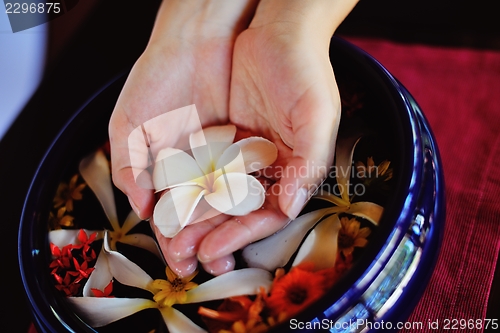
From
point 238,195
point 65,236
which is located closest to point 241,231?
point 238,195

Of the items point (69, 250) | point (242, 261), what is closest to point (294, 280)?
point (242, 261)

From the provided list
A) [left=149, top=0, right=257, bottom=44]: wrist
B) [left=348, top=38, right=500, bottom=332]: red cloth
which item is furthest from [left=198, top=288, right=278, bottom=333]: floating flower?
[left=149, top=0, right=257, bottom=44]: wrist

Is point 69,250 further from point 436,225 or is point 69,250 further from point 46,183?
point 436,225

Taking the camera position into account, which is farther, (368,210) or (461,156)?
(461,156)

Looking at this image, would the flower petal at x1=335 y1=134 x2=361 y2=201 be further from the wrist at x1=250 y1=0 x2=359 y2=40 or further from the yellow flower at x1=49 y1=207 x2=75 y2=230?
the yellow flower at x1=49 y1=207 x2=75 y2=230

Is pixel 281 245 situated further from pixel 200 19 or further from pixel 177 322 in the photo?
pixel 200 19

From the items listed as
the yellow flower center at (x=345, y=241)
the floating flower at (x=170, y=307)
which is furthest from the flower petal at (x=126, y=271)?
the yellow flower center at (x=345, y=241)
